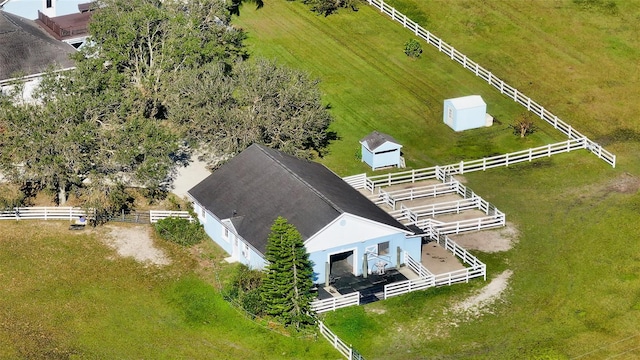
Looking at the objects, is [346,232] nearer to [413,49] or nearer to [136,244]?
[136,244]

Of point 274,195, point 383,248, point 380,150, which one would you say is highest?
point 380,150

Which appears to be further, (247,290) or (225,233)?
(225,233)

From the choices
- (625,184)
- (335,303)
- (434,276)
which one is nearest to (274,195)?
(335,303)

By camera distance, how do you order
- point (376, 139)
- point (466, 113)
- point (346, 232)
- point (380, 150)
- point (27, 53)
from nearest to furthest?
point (346, 232), point (380, 150), point (376, 139), point (466, 113), point (27, 53)

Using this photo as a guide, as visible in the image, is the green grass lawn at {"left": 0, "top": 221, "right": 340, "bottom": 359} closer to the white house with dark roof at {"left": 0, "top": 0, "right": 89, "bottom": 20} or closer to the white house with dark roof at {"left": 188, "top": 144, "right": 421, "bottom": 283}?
the white house with dark roof at {"left": 188, "top": 144, "right": 421, "bottom": 283}

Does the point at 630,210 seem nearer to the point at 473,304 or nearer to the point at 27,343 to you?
the point at 473,304

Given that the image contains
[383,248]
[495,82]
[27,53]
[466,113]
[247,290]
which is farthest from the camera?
[495,82]

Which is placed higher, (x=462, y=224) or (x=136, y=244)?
(x=462, y=224)

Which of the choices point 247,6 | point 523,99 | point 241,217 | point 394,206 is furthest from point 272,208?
point 247,6
